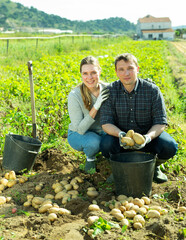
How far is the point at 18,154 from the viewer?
3318 mm

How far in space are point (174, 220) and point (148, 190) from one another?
0.45m

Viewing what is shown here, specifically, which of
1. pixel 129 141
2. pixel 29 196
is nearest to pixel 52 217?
pixel 29 196

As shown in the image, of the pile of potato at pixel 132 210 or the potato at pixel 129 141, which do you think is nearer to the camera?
the pile of potato at pixel 132 210

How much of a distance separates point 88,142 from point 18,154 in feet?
2.48

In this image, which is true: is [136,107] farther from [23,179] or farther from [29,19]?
[29,19]

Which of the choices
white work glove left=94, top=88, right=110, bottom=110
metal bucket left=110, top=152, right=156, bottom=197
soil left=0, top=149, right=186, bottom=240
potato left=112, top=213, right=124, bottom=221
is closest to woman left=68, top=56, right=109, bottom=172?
white work glove left=94, top=88, right=110, bottom=110

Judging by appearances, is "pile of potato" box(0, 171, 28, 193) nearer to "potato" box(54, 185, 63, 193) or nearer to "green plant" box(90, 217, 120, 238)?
"potato" box(54, 185, 63, 193)

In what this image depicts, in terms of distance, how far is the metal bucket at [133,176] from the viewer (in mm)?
2564

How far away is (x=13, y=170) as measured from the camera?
11.1 feet

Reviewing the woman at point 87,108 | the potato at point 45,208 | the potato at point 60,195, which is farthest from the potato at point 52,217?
the woman at point 87,108

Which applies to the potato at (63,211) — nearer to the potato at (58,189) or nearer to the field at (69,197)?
the field at (69,197)

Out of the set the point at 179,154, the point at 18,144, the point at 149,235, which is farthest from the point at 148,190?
the point at 18,144

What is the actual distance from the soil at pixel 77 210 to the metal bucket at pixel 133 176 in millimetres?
118

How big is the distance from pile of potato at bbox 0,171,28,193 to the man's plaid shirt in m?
0.98
